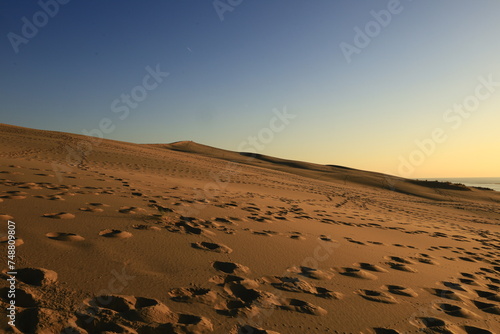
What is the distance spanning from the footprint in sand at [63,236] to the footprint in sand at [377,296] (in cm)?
280

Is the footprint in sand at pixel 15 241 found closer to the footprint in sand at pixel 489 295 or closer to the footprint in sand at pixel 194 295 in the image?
the footprint in sand at pixel 194 295

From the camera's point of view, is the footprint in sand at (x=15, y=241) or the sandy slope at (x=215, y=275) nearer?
the sandy slope at (x=215, y=275)

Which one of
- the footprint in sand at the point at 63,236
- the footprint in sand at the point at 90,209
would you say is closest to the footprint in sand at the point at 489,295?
the footprint in sand at the point at 63,236

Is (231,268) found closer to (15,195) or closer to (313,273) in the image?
(313,273)

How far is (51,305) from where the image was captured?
179 cm

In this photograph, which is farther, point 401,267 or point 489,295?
point 401,267

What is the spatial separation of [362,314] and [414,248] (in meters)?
3.09

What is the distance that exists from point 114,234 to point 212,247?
110 cm

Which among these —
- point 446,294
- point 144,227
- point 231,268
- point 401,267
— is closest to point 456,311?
point 446,294

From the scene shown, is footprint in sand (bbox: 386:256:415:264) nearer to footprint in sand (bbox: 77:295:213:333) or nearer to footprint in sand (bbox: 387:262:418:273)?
footprint in sand (bbox: 387:262:418:273)

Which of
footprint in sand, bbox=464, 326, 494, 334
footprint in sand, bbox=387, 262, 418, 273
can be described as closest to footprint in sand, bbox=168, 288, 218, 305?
footprint in sand, bbox=464, 326, 494, 334

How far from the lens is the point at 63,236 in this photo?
288cm

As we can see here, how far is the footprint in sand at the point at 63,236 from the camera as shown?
2.82 m

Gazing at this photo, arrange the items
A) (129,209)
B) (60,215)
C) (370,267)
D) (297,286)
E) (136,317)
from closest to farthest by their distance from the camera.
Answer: (136,317) < (297,286) < (370,267) < (60,215) < (129,209)
